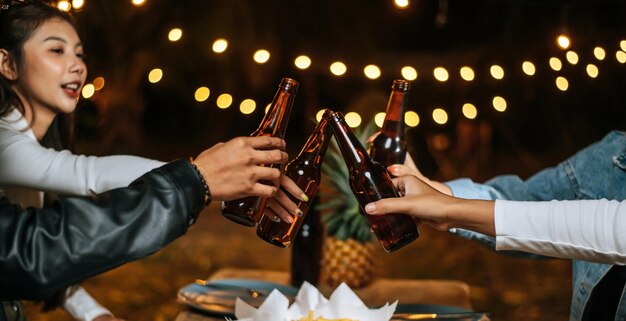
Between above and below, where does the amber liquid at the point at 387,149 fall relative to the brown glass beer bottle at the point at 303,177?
above

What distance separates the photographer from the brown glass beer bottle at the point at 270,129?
1032mm

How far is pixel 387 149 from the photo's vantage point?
4.02 feet

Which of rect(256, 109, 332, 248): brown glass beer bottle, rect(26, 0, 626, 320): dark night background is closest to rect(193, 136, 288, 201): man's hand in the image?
rect(256, 109, 332, 248): brown glass beer bottle

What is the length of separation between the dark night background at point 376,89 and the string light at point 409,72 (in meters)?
0.05

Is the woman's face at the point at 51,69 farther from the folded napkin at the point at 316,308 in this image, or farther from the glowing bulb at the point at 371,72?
the glowing bulb at the point at 371,72

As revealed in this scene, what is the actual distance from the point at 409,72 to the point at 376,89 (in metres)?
0.32

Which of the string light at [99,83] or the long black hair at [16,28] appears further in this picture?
the string light at [99,83]

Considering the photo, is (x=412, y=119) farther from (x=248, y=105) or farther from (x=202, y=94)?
(x=202, y=94)

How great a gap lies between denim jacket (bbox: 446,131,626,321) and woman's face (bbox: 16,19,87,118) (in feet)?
2.15

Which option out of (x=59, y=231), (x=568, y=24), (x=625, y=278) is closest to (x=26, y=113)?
(x=59, y=231)


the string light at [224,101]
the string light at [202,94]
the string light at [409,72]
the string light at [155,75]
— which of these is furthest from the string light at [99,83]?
the string light at [409,72]

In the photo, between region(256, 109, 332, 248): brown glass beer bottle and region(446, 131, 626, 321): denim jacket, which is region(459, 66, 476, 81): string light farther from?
region(256, 109, 332, 248): brown glass beer bottle

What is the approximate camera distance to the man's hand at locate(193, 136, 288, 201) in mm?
935

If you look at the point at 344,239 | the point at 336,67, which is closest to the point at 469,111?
the point at 336,67
